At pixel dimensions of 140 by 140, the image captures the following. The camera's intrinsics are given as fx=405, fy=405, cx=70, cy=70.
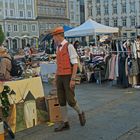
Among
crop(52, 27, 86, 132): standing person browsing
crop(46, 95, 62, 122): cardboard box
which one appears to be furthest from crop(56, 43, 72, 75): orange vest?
crop(46, 95, 62, 122): cardboard box

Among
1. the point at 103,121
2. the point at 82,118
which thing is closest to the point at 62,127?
the point at 82,118

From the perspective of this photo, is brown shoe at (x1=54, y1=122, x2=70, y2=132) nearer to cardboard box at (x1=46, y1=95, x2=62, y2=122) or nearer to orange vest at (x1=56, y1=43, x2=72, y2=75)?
cardboard box at (x1=46, y1=95, x2=62, y2=122)

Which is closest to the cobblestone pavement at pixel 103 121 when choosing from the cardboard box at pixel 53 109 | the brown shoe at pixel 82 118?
the brown shoe at pixel 82 118

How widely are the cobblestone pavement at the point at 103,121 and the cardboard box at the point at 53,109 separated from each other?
229 millimetres

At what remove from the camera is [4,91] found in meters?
6.54

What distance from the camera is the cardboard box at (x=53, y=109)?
750cm

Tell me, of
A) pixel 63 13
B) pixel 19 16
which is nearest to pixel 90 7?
pixel 63 13

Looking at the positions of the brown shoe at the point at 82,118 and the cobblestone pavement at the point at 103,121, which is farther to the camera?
the brown shoe at the point at 82,118

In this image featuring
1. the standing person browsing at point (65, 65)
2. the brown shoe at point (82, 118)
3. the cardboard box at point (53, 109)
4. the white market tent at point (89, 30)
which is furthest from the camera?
the white market tent at point (89, 30)

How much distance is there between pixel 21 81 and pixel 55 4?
104 m

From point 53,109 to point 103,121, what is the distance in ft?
3.18

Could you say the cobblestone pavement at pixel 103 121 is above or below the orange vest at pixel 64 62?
below

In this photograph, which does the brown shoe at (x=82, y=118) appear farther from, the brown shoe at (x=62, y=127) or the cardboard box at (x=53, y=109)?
the cardboard box at (x=53, y=109)

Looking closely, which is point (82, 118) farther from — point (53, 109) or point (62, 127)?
point (53, 109)
